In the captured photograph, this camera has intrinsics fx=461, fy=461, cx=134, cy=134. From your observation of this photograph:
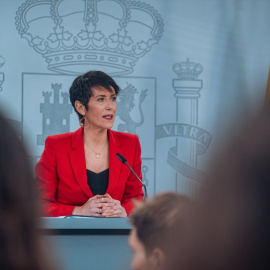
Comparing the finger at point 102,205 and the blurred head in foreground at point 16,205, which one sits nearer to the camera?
the blurred head in foreground at point 16,205

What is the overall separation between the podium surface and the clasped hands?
43 centimetres

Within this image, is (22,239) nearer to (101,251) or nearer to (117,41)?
(101,251)

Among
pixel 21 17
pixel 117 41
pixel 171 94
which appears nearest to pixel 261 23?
pixel 171 94

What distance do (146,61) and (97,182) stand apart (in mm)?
1973

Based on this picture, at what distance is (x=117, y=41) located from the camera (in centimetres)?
440

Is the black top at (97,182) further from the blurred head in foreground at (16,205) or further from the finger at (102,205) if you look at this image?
the blurred head in foreground at (16,205)

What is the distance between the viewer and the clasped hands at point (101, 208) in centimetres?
245

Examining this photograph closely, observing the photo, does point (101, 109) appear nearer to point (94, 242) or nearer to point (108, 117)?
point (108, 117)

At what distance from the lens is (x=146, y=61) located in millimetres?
4430

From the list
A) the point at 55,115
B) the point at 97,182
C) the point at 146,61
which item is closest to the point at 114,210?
the point at 97,182

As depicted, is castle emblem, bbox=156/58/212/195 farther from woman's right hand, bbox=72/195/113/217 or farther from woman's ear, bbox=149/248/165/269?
woman's ear, bbox=149/248/165/269

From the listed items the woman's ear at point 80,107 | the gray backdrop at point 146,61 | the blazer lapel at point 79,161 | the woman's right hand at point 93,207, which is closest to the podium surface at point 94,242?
the woman's right hand at point 93,207

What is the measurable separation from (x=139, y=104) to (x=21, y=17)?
1365mm

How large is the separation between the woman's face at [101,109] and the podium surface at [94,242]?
3.21 ft
